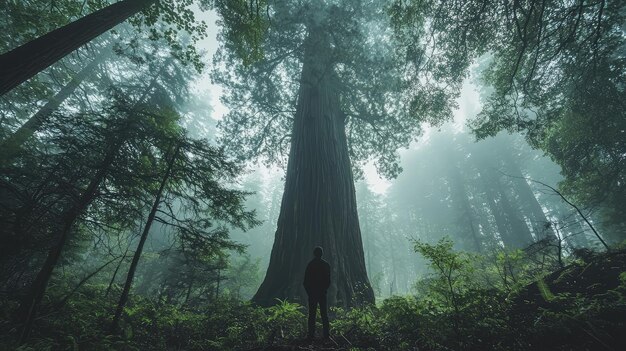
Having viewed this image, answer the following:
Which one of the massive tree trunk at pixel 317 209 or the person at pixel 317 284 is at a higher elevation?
the massive tree trunk at pixel 317 209

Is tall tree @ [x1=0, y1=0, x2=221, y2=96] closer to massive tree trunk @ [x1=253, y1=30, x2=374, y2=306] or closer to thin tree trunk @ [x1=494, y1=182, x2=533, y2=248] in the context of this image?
massive tree trunk @ [x1=253, y1=30, x2=374, y2=306]

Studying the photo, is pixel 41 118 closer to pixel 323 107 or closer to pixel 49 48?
pixel 49 48

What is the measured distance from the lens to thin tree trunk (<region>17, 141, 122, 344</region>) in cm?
304

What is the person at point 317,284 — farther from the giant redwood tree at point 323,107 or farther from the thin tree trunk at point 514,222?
the thin tree trunk at point 514,222

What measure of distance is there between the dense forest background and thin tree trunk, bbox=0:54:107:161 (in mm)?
165

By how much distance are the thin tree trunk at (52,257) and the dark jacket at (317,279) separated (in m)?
3.01

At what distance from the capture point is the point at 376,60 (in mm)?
10008

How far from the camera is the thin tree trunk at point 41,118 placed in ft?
22.7

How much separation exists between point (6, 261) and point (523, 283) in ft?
25.6

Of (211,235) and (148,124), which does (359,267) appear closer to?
(211,235)

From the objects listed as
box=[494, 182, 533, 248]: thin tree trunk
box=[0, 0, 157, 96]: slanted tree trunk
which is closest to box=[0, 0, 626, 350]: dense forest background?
box=[0, 0, 157, 96]: slanted tree trunk

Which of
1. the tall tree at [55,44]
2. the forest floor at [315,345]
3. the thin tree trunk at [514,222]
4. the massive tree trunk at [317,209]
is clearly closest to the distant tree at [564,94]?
the massive tree trunk at [317,209]

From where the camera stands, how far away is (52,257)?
3760 mm

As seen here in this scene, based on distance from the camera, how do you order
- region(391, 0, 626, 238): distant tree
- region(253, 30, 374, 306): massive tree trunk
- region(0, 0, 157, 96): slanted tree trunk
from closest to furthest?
1. region(0, 0, 157, 96): slanted tree trunk
2. region(253, 30, 374, 306): massive tree trunk
3. region(391, 0, 626, 238): distant tree
